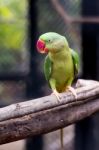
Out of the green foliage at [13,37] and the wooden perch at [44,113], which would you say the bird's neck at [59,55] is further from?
the green foliage at [13,37]

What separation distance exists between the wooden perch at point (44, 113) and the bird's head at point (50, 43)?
86 mm

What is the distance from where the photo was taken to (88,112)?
0.91m

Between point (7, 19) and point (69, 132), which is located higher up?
point (7, 19)

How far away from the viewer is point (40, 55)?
1.49 metres

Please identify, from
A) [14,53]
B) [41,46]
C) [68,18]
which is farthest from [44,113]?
[14,53]

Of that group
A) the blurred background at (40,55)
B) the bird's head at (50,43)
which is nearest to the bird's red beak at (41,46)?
the bird's head at (50,43)

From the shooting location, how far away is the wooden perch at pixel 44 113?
757 mm

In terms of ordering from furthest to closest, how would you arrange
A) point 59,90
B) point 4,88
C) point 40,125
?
point 4,88
point 59,90
point 40,125

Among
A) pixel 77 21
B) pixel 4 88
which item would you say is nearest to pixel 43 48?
pixel 77 21

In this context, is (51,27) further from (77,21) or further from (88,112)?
(88,112)

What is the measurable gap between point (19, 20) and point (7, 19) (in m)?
0.09

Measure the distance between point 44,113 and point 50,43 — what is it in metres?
0.14

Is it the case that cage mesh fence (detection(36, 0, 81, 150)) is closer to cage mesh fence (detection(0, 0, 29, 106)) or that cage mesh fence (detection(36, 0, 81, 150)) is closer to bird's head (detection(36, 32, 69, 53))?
cage mesh fence (detection(0, 0, 29, 106))

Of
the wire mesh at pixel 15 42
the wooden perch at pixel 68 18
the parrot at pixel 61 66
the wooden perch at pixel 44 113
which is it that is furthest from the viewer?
the wire mesh at pixel 15 42
